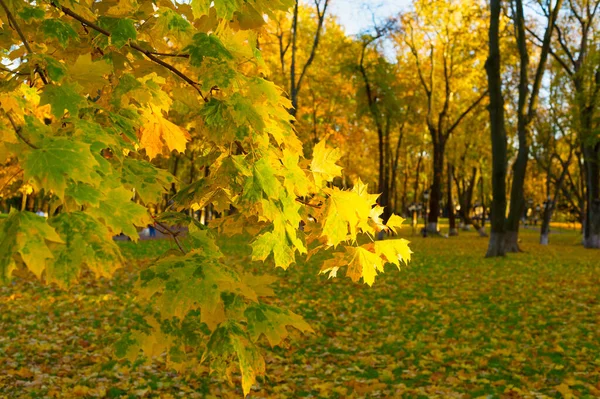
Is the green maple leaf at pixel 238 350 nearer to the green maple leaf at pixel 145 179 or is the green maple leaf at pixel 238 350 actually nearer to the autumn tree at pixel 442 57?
the green maple leaf at pixel 145 179

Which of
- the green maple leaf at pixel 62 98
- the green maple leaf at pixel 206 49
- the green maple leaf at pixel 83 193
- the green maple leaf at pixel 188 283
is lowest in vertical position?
the green maple leaf at pixel 188 283

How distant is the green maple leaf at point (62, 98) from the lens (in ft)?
6.30

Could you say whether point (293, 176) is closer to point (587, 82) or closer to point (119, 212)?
point (119, 212)

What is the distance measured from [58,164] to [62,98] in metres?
0.52

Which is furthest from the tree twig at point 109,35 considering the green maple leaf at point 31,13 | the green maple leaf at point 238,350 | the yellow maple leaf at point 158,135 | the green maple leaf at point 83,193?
the green maple leaf at point 238,350

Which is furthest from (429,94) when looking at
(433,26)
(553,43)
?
(553,43)

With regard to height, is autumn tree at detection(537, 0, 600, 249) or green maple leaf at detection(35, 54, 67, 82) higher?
autumn tree at detection(537, 0, 600, 249)

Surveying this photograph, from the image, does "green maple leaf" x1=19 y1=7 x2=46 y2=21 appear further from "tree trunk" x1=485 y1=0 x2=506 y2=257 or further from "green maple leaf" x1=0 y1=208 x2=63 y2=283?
"tree trunk" x1=485 y1=0 x2=506 y2=257

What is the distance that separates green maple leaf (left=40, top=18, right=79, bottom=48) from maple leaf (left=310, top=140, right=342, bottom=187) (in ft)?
3.78

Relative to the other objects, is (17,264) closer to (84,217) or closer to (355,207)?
(84,217)

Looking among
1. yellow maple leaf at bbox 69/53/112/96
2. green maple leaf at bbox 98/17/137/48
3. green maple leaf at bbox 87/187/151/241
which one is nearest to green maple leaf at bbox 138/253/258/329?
green maple leaf at bbox 87/187/151/241

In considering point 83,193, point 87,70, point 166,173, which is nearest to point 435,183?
point 166,173

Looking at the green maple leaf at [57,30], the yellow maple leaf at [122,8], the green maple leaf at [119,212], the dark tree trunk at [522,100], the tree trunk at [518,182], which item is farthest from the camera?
the tree trunk at [518,182]

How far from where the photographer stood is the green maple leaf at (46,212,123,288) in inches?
60.6
